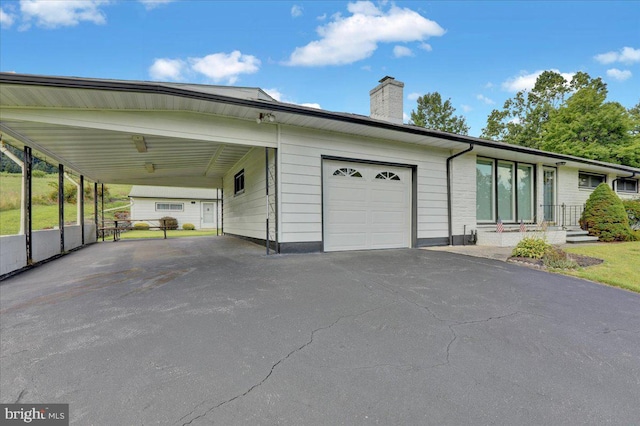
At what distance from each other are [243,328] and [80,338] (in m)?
1.38

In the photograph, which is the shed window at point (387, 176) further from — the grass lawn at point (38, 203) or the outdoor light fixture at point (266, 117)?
the grass lawn at point (38, 203)

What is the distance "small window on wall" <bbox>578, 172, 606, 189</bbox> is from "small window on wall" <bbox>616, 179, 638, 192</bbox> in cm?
161

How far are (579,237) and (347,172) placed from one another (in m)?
8.88

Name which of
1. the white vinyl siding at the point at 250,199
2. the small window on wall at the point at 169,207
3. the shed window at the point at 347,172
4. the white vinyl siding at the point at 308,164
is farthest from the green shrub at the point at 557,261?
the small window on wall at the point at 169,207

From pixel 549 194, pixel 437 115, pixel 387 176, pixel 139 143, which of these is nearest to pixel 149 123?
pixel 139 143

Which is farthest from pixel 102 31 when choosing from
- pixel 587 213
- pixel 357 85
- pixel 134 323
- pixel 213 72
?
pixel 587 213

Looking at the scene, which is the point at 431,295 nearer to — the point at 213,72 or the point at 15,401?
the point at 15,401

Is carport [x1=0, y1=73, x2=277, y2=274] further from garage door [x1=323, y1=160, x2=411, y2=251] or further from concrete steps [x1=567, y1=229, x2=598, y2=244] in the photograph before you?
concrete steps [x1=567, y1=229, x2=598, y2=244]

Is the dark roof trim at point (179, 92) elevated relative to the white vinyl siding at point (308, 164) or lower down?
elevated

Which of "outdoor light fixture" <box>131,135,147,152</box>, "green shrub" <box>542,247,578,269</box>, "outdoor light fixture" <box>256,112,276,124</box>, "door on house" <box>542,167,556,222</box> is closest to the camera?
"green shrub" <box>542,247,578,269</box>

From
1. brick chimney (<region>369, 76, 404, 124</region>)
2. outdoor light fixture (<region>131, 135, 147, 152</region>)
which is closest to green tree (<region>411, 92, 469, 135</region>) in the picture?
brick chimney (<region>369, 76, 404, 124</region>)

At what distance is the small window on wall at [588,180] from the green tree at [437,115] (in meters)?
18.8

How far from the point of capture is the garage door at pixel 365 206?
7160 mm

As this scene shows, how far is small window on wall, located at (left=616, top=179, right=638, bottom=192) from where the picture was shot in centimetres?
1386
